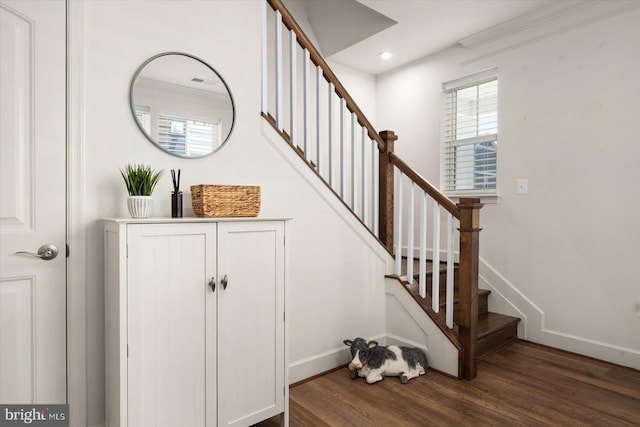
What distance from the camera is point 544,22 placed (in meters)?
2.96

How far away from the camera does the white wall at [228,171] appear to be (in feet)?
5.57

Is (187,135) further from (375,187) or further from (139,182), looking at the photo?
(375,187)

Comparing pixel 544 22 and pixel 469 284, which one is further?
pixel 544 22

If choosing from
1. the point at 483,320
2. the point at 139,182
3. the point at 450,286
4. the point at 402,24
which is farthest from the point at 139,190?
the point at 483,320

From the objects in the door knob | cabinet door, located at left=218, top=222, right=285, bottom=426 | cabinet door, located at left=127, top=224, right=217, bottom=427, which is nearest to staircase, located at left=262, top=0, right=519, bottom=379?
cabinet door, located at left=218, top=222, right=285, bottom=426

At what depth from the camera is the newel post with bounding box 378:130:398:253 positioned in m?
2.88

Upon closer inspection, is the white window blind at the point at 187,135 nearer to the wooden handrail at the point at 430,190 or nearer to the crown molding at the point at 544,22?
the wooden handrail at the point at 430,190

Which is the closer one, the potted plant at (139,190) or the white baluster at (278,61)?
the potted plant at (139,190)

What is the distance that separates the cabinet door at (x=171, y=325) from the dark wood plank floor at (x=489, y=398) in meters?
0.62

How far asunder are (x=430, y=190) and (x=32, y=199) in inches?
88.4

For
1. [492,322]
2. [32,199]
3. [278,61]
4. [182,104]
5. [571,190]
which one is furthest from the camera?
[492,322]

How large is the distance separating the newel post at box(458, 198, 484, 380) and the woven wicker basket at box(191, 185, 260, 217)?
136 centimetres

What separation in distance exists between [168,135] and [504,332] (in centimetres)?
281

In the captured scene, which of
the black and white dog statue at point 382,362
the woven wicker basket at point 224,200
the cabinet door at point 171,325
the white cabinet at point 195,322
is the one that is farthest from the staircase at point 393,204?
the cabinet door at point 171,325
